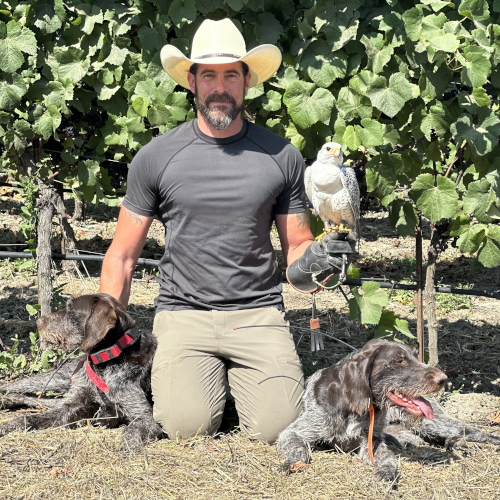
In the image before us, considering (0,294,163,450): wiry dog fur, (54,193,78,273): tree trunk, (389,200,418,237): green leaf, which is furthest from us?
(54,193,78,273): tree trunk

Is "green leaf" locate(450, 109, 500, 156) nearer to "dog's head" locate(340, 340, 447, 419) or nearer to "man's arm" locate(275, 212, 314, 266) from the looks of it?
"man's arm" locate(275, 212, 314, 266)

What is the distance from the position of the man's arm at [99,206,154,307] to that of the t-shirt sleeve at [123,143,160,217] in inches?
2.0

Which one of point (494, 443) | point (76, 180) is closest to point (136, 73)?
point (76, 180)

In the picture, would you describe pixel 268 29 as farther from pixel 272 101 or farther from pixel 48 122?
pixel 48 122

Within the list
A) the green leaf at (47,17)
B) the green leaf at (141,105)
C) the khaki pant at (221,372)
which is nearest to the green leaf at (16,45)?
the green leaf at (47,17)

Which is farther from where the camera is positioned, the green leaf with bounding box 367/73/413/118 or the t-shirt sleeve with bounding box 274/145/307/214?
the t-shirt sleeve with bounding box 274/145/307/214

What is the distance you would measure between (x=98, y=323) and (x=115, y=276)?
1.28ft

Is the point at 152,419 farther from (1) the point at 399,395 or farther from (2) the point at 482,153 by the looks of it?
(2) the point at 482,153

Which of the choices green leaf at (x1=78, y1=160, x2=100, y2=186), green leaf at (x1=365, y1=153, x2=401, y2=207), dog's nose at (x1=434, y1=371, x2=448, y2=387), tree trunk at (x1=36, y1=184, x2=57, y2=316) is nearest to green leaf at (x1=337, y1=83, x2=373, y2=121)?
green leaf at (x1=365, y1=153, x2=401, y2=207)

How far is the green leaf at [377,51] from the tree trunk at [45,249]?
257 cm

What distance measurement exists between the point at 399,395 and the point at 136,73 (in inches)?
103

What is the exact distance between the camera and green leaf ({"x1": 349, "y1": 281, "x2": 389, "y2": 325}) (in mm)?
Result: 4238

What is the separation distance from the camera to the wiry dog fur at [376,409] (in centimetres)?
351

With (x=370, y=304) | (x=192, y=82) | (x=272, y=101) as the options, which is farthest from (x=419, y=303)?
(x=192, y=82)
